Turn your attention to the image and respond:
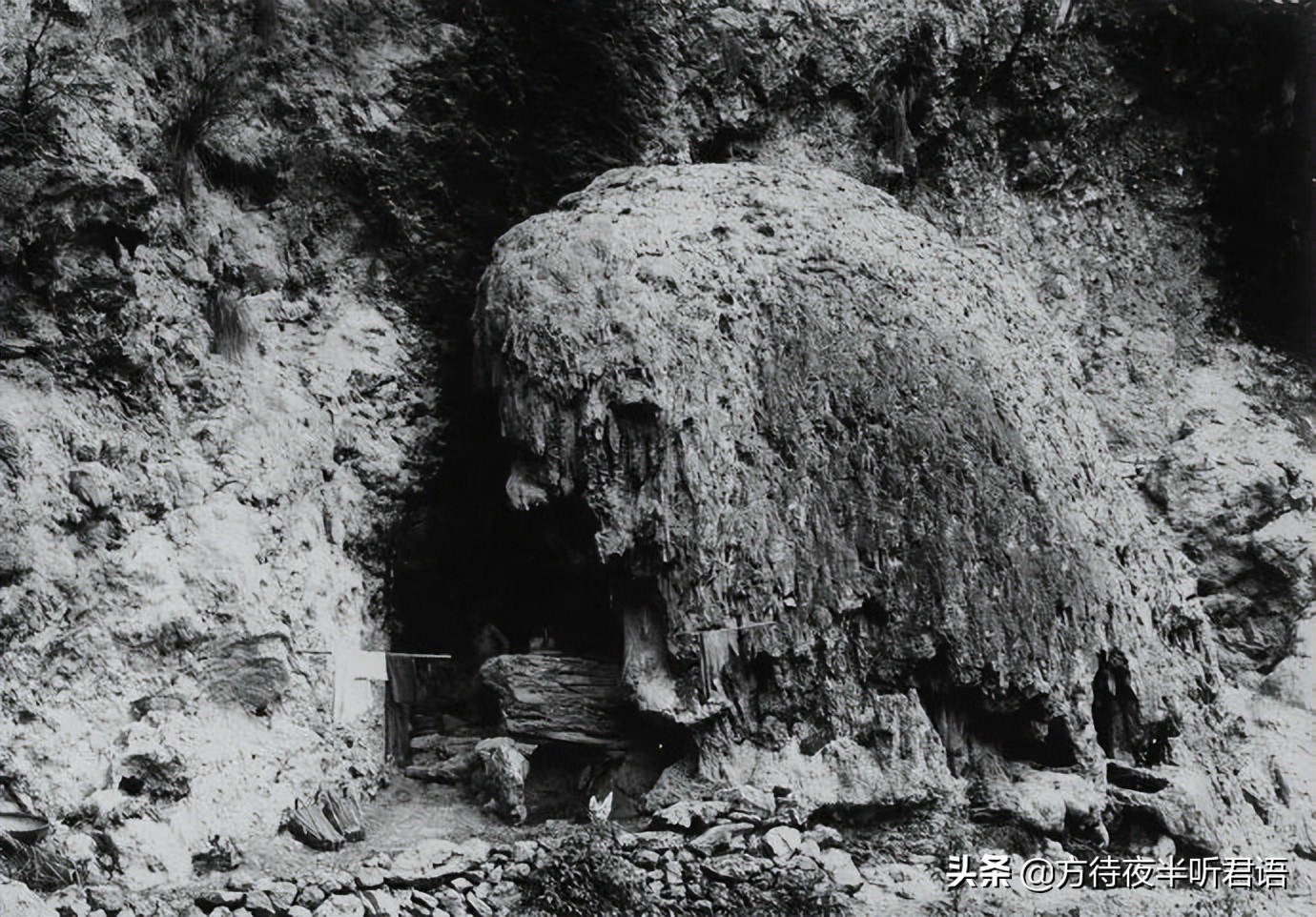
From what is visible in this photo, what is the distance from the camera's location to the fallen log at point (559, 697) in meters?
9.18

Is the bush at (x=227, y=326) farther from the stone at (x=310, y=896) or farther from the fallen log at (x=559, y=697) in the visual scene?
the stone at (x=310, y=896)

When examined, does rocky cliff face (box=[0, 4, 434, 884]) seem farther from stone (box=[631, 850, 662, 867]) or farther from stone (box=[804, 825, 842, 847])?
stone (box=[804, 825, 842, 847])

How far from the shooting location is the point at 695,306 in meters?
9.77

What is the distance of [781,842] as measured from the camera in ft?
26.9

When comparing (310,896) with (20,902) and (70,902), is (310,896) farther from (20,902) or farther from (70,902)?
(20,902)

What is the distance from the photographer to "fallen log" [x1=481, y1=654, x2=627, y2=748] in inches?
361

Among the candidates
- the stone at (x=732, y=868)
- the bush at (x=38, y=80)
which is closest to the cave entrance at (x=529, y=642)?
the stone at (x=732, y=868)

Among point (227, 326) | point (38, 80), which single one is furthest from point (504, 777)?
point (38, 80)

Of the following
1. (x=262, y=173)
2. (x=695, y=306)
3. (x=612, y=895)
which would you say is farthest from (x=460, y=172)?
(x=612, y=895)

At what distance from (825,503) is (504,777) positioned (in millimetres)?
2562

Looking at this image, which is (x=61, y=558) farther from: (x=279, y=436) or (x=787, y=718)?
(x=787, y=718)

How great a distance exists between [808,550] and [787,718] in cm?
104

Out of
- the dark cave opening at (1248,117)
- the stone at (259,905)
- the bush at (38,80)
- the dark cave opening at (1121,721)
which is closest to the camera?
the stone at (259,905)

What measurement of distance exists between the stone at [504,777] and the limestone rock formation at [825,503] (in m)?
0.84
